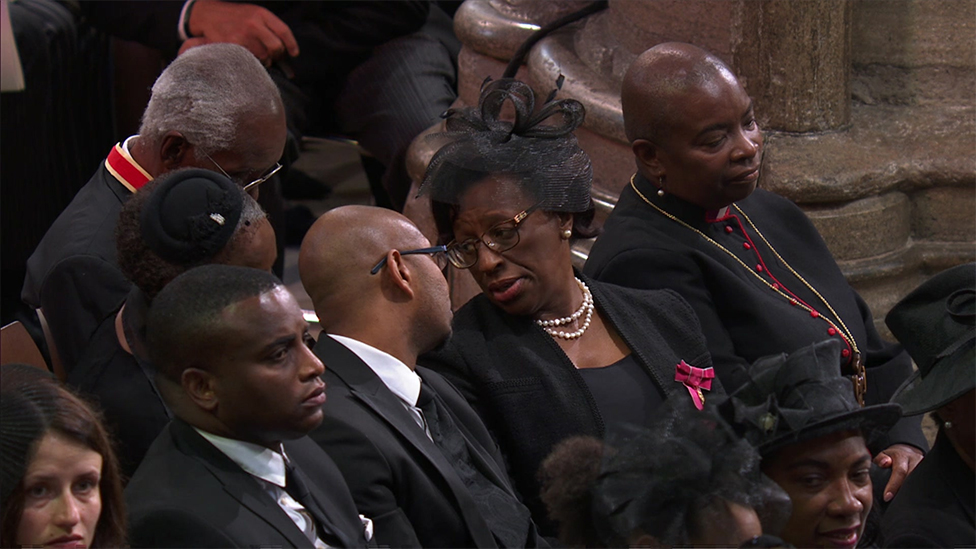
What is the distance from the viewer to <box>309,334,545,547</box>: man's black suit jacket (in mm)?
2139

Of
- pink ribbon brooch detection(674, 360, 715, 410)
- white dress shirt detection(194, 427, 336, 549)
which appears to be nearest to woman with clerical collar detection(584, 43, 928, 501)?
pink ribbon brooch detection(674, 360, 715, 410)

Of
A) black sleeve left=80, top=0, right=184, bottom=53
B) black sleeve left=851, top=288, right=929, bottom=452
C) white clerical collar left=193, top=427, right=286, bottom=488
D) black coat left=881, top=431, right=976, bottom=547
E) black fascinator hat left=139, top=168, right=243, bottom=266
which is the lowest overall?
black sleeve left=851, top=288, right=929, bottom=452

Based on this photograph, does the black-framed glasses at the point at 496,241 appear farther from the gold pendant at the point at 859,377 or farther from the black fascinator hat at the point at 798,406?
the gold pendant at the point at 859,377

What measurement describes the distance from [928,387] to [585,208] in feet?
2.49

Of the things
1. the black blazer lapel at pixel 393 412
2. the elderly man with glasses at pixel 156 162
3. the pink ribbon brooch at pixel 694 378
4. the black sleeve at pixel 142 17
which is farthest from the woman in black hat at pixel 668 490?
the black sleeve at pixel 142 17

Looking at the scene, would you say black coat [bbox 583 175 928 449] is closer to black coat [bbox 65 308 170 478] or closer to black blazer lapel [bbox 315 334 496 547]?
black blazer lapel [bbox 315 334 496 547]

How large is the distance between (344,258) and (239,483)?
567mm

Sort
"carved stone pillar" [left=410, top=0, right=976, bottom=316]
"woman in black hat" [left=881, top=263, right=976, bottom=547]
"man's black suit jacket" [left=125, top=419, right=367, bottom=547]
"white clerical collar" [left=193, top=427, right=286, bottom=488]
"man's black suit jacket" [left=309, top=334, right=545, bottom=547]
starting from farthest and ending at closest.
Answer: "carved stone pillar" [left=410, top=0, right=976, bottom=316], "woman in black hat" [left=881, top=263, right=976, bottom=547], "man's black suit jacket" [left=309, top=334, right=545, bottom=547], "white clerical collar" [left=193, top=427, right=286, bottom=488], "man's black suit jacket" [left=125, top=419, right=367, bottom=547]

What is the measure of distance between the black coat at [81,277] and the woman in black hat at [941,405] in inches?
59.8

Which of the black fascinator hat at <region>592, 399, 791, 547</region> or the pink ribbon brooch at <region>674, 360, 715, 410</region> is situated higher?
the black fascinator hat at <region>592, 399, 791, 547</region>

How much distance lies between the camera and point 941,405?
2391mm

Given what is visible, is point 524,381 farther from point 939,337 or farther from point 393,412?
point 939,337

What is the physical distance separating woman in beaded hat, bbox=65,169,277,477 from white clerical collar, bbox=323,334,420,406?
270mm

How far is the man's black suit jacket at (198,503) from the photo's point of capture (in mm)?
1820
